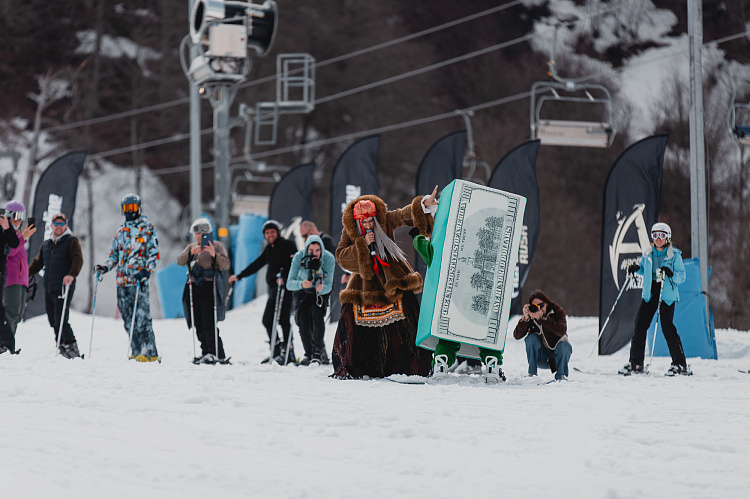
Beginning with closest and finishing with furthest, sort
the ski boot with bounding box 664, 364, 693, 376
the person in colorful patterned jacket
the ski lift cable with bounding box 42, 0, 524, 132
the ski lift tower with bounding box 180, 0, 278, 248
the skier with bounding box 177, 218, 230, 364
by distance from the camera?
the ski boot with bounding box 664, 364, 693, 376
the person in colorful patterned jacket
the skier with bounding box 177, 218, 230, 364
the ski lift tower with bounding box 180, 0, 278, 248
the ski lift cable with bounding box 42, 0, 524, 132

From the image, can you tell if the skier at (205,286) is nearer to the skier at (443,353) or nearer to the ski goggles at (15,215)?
the ski goggles at (15,215)

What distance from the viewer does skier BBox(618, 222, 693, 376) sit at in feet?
27.8

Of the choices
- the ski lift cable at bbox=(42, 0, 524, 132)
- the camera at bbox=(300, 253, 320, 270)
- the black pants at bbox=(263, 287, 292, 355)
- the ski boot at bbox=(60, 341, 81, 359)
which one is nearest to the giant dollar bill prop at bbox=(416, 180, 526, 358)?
the camera at bbox=(300, 253, 320, 270)

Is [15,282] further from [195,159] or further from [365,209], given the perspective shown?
[195,159]

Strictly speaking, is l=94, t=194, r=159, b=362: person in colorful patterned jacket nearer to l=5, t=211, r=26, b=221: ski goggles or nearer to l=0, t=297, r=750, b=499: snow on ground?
l=5, t=211, r=26, b=221: ski goggles

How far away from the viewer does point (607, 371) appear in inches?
356

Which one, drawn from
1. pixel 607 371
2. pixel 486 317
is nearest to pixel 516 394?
pixel 486 317

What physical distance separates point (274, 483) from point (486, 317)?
3854 millimetres

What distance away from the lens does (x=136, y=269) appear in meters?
9.09

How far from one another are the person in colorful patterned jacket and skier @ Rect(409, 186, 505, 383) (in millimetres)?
2934

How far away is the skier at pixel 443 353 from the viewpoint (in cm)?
727

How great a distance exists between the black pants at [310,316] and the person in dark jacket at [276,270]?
249 millimetres

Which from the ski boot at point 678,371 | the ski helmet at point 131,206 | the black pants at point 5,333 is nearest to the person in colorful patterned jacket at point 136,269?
the ski helmet at point 131,206

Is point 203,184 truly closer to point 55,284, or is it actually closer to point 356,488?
point 55,284
